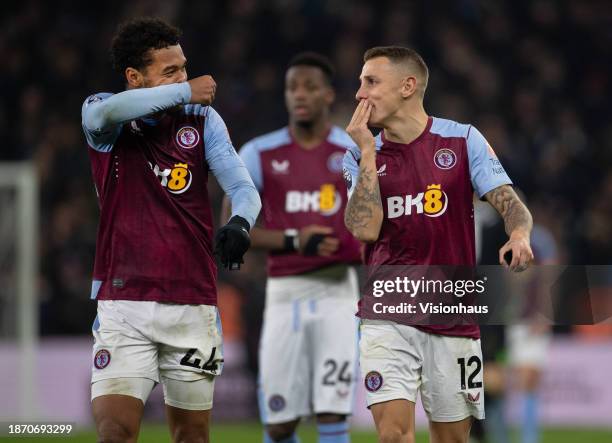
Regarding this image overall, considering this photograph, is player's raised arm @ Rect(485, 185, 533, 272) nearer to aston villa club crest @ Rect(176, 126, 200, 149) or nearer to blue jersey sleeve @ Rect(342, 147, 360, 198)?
blue jersey sleeve @ Rect(342, 147, 360, 198)

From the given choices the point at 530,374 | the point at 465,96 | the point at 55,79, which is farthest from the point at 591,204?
the point at 55,79

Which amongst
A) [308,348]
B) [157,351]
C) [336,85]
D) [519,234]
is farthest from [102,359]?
[336,85]

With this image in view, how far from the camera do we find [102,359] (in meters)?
5.14

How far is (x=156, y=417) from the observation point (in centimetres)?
1316

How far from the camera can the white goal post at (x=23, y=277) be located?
12.4 meters

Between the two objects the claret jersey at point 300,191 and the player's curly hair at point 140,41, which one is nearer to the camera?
the player's curly hair at point 140,41

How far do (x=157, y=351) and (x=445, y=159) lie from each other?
1699mm

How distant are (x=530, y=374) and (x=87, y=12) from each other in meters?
9.82

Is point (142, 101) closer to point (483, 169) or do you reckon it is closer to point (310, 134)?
point (483, 169)

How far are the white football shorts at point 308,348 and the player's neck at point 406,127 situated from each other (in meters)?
2.05

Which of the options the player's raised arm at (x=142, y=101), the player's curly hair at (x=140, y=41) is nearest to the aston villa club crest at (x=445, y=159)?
the player's raised arm at (x=142, y=101)

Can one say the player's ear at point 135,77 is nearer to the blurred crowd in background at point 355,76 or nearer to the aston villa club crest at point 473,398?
the aston villa club crest at point 473,398

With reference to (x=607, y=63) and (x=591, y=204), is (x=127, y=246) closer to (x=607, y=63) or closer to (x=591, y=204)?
(x=591, y=204)

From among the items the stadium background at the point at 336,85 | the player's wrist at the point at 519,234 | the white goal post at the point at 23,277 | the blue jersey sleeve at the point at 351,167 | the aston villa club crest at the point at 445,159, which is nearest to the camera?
the player's wrist at the point at 519,234
